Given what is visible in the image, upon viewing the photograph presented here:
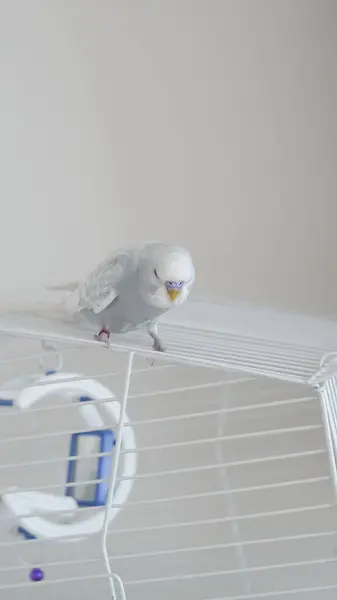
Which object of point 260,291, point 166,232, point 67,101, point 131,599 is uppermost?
point 67,101

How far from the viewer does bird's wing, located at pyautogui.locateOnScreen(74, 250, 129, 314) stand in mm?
825

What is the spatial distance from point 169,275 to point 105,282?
105 mm

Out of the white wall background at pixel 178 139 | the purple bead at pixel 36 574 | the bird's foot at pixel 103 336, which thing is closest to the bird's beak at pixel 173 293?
the bird's foot at pixel 103 336

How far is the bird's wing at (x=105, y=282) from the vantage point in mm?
825

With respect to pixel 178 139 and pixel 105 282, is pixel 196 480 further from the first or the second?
pixel 178 139

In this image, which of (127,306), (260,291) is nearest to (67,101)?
(260,291)

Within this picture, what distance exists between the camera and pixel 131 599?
107 cm

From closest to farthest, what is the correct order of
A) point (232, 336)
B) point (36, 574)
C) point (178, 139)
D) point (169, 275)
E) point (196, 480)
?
point (169, 275) < point (232, 336) < point (36, 574) < point (196, 480) < point (178, 139)

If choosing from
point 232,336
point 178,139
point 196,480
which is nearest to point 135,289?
point 232,336

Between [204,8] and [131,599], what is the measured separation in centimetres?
115

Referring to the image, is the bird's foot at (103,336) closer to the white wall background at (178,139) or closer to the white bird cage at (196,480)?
the white bird cage at (196,480)

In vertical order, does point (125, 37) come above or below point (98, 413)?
above

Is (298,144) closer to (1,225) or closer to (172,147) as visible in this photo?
(172,147)

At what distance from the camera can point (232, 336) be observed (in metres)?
0.90
